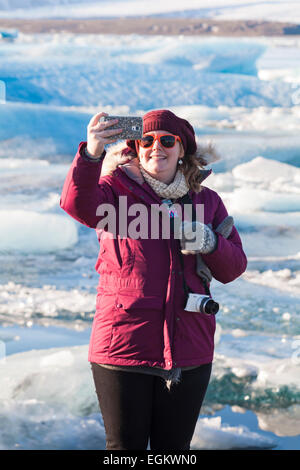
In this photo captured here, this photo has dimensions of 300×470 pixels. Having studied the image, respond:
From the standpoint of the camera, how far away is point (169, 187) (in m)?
1.82

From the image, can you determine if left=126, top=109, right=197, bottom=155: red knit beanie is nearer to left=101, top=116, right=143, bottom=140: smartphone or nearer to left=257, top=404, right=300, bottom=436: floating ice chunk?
left=101, top=116, right=143, bottom=140: smartphone

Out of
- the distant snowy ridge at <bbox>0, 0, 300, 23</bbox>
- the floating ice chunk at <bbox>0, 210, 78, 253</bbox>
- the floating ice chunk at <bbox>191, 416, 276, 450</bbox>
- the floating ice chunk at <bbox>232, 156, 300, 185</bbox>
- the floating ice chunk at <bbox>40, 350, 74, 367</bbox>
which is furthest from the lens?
the distant snowy ridge at <bbox>0, 0, 300, 23</bbox>

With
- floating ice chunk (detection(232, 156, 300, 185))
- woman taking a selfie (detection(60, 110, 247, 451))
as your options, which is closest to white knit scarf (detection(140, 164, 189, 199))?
woman taking a selfie (detection(60, 110, 247, 451))

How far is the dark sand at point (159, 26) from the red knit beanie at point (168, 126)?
5644 millimetres

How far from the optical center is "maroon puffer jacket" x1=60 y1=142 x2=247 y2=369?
5.68 feet

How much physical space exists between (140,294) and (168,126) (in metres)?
0.49

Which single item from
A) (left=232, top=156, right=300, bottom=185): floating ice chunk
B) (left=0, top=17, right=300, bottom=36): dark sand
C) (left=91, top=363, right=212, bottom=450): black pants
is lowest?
(left=91, top=363, right=212, bottom=450): black pants

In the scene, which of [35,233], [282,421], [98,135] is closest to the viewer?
[98,135]

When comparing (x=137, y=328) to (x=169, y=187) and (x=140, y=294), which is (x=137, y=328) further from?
(x=169, y=187)

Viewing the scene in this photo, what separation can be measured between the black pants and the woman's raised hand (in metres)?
0.58

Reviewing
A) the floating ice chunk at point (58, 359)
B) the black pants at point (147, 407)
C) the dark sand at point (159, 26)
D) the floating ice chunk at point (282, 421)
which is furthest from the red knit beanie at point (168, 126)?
the dark sand at point (159, 26)

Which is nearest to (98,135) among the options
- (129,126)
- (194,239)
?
(129,126)
